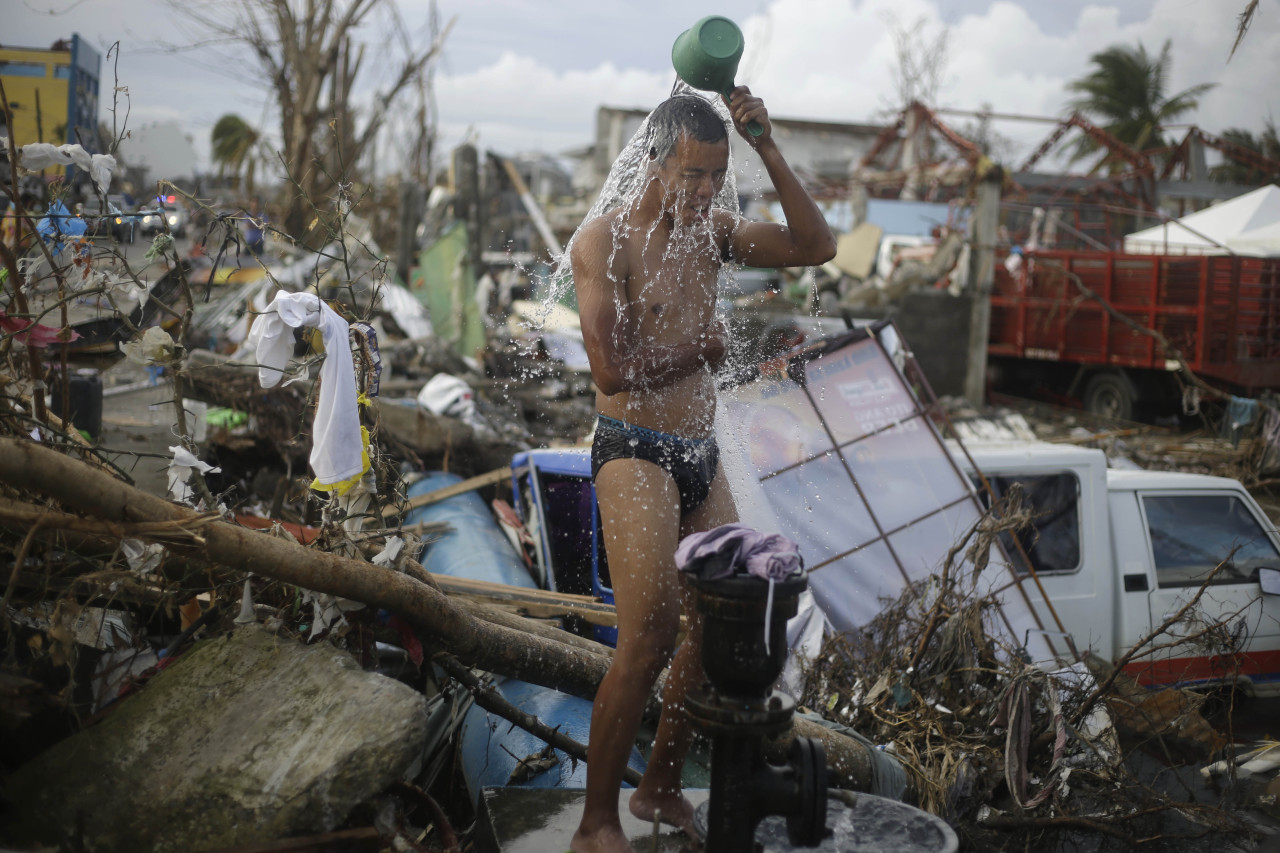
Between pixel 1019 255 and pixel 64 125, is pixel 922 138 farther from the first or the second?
pixel 64 125

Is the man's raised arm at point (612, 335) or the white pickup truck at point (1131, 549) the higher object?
the man's raised arm at point (612, 335)

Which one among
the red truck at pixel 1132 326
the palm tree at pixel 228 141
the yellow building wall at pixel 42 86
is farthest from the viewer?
the palm tree at pixel 228 141

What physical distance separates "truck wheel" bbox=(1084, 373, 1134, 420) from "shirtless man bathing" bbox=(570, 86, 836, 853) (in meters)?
11.2

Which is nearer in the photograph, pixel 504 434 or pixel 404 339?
pixel 504 434

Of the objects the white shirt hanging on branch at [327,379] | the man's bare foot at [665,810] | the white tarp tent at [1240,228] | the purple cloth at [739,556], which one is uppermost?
the white tarp tent at [1240,228]

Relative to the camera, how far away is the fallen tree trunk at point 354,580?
2.08m

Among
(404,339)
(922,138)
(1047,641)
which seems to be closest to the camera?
(1047,641)

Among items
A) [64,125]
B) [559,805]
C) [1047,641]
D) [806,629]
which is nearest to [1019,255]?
[1047,641]

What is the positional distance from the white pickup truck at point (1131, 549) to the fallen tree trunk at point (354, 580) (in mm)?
2527

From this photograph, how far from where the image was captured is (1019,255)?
1405 cm

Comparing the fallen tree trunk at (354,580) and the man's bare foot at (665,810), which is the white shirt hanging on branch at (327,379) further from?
the man's bare foot at (665,810)

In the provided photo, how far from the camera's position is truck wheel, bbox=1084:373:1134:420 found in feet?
40.0

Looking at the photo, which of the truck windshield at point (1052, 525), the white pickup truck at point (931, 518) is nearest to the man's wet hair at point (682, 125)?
the white pickup truck at point (931, 518)

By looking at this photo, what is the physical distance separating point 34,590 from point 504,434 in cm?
510
